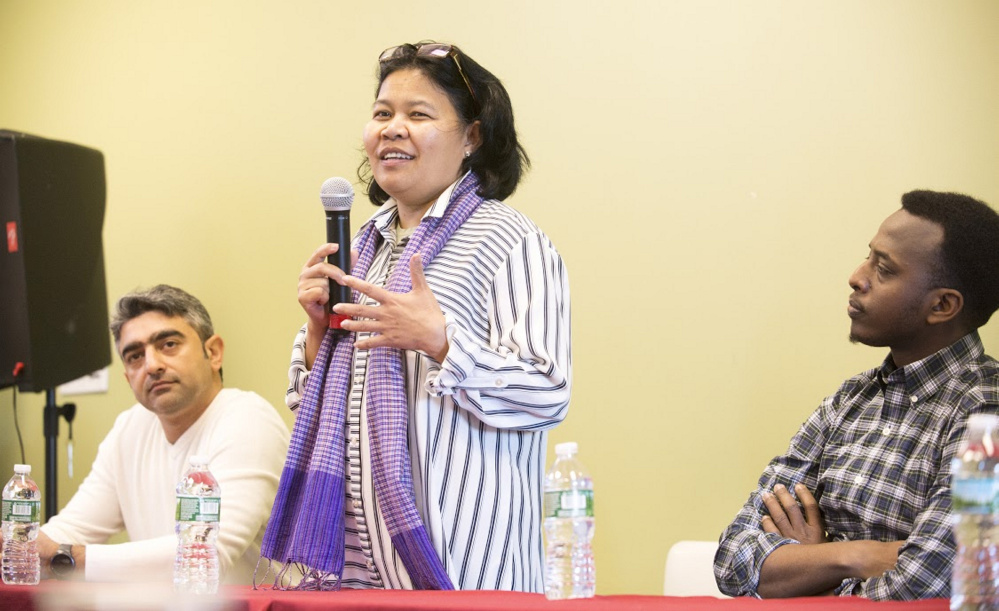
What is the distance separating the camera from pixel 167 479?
3.11 m

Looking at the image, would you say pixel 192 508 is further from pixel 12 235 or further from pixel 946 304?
pixel 12 235

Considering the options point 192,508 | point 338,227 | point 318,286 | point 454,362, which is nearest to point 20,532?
point 192,508

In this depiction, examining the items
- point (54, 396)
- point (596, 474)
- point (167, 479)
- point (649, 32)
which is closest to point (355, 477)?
point (596, 474)

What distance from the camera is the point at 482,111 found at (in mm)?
2223

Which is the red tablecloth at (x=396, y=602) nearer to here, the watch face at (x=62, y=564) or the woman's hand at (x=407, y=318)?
the woman's hand at (x=407, y=318)

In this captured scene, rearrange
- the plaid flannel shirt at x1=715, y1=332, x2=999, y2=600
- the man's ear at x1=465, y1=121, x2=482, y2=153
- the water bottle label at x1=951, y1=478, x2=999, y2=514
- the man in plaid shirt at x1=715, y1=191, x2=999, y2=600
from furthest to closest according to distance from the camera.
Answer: the man's ear at x1=465, y1=121, x2=482, y2=153 → the man in plaid shirt at x1=715, y1=191, x2=999, y2=600 → the plaid flannel shirt at x1=715, y1=332, x2=999, y2=600 → the water bottle label at x1=951, y1=478, x2=999, y2=514

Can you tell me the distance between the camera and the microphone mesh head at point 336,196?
6.24ft

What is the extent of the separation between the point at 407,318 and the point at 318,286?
23 centimetres

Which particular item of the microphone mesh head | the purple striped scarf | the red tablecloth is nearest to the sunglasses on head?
the purple striped scarf

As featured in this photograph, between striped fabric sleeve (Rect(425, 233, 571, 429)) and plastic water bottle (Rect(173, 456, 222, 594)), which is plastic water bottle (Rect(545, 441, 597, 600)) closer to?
striped fabric sleeve (Rect(425, 233, 571, 429))

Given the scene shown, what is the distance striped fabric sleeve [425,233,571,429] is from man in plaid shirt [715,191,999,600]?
443mm

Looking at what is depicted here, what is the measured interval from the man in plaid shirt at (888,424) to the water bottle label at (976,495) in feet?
1.59

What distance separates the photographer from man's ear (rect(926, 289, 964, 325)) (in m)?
1.99

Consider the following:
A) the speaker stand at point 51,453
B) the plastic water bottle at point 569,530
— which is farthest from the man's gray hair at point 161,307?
the plastic water bottle at point 569,530
